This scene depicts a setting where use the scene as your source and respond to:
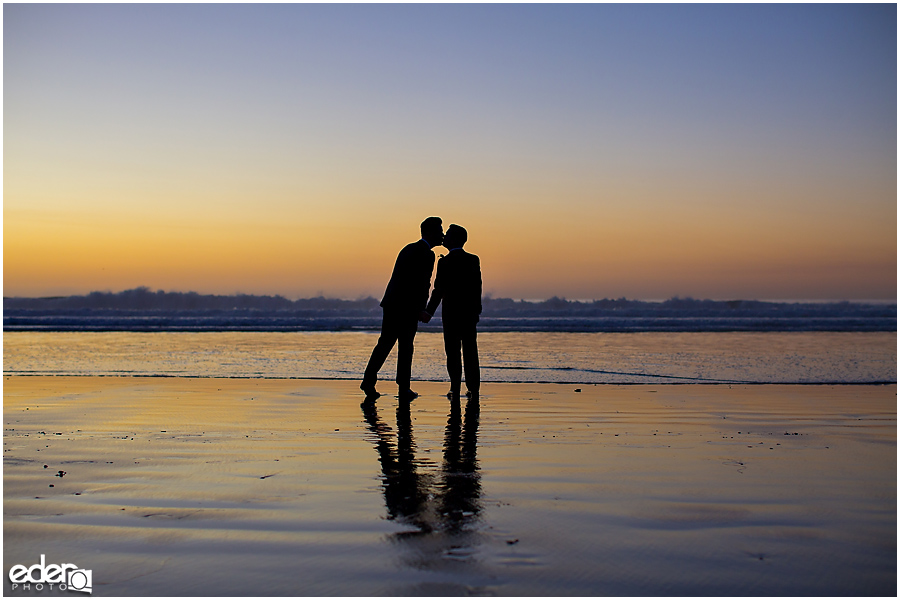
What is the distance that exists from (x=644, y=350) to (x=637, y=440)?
8.14 m

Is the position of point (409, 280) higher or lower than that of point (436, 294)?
higher

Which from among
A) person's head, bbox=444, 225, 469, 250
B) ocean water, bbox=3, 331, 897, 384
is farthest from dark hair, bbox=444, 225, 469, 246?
ocean water, bbox=3, 331, 897, 384

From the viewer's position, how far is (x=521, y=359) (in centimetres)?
1098

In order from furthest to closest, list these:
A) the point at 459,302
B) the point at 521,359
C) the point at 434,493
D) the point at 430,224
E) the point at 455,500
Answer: the point at 521,359 < the point at 430,224 < the point at 459,302 < the point at 434,493 < the point at 455,500

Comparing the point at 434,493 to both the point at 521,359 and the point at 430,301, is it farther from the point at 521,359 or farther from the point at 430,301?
the point at 521,359

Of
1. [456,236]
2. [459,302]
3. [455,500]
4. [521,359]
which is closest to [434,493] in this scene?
[455,500]

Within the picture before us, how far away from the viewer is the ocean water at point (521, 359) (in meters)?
8.60

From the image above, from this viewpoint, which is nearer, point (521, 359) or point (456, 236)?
point (456, 236)

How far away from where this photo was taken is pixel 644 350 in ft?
40.9

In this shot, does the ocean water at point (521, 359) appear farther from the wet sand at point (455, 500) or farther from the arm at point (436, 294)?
the wet sand at point (455, 500)

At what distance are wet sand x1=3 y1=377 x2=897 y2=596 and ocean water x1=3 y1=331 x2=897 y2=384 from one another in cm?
270

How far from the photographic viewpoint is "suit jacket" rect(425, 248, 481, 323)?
6.95 meters

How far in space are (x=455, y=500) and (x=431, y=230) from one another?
168 inches

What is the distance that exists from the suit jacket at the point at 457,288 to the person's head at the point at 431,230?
24 cm
